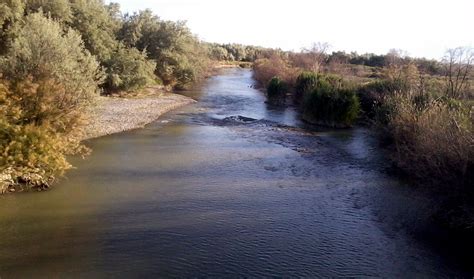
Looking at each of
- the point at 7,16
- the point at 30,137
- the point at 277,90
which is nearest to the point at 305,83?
the point at 277,90

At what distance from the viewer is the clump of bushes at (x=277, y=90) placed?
42219 mm

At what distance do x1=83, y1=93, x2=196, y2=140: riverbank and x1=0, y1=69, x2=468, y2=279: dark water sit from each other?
6.46ft

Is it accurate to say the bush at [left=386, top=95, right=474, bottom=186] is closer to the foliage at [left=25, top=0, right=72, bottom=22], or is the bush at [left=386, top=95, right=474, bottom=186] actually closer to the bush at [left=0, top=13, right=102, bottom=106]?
the bush at [left=0, top=13, right=102, bottom=106]

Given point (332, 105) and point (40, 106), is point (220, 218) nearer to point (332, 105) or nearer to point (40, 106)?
point (40, 106)

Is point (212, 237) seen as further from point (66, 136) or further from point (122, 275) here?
point (66, 136)

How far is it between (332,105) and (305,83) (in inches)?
311

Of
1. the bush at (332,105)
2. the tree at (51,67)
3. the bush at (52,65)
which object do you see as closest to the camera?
the tree at (51,67)

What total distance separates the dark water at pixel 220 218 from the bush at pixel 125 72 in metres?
16.6

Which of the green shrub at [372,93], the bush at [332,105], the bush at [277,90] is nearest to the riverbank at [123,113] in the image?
the bush at [277,90]

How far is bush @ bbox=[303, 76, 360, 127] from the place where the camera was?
31.2m

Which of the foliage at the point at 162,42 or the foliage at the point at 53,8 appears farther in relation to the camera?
the foliage at the point at 162,42

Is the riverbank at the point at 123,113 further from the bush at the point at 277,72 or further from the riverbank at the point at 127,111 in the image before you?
the bush at the point at 277,72

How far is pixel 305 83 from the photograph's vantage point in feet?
128

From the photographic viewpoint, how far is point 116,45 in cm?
4253
